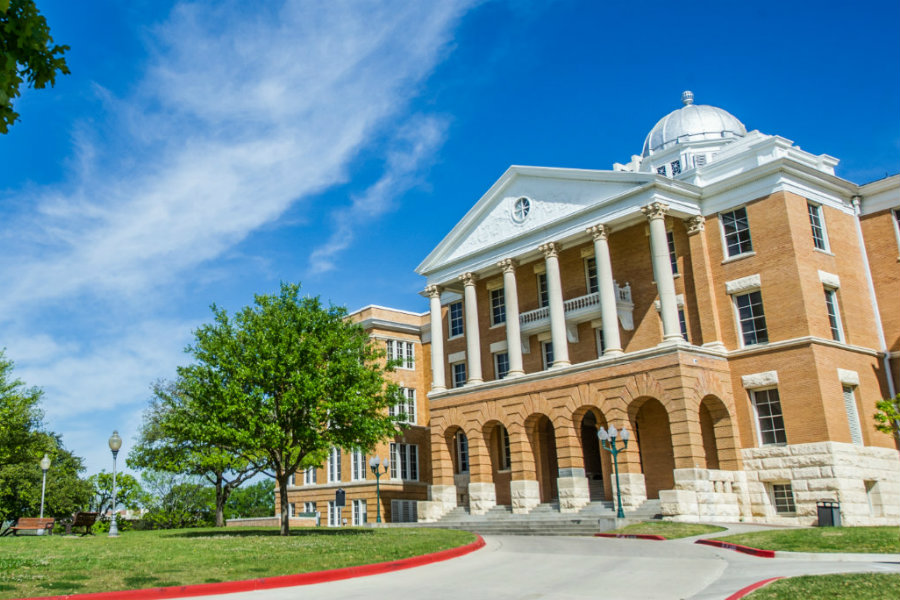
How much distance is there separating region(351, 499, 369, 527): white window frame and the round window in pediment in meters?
19.6

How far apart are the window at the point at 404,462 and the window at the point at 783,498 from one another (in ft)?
76.4

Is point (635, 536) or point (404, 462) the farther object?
point (404, 462)

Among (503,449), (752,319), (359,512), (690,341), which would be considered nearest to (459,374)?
(503,449)

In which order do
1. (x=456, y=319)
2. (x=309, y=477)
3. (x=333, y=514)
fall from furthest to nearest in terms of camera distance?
1. (x=309, y=477)
2. (x=333, y=514)
3. (x=456, y=319)

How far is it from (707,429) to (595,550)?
15.0 metres

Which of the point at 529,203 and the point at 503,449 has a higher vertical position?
the point at 529,203

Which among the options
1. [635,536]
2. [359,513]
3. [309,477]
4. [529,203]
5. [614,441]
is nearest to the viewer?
[635,536]

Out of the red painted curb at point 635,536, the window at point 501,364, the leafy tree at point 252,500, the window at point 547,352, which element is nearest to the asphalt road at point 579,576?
the red painted curb at point 635,536

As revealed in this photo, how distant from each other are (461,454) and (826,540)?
26.5m

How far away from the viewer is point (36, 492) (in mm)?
54938

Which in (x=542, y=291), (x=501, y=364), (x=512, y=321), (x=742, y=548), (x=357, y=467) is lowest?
(x=742, y=548)

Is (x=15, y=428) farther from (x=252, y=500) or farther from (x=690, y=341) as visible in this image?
(x=252, y=500)

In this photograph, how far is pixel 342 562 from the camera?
50.9 feet

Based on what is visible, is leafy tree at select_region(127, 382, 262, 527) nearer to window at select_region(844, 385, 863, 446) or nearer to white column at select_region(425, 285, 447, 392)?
white column at select_region(425, 285, 447, 392)
